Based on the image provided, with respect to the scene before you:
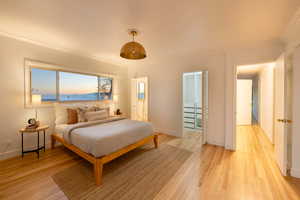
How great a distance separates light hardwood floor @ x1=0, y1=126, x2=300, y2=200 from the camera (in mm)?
1634

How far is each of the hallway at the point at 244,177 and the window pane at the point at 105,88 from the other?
367 centimetres

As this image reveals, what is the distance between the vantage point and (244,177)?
1979mm

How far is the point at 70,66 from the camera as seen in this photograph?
3.50 meters

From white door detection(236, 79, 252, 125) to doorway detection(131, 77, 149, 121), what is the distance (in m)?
4.11

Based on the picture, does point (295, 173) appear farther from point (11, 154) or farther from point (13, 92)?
point (13, 92)

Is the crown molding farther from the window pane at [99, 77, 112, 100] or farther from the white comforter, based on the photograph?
the window pane at [99, 77, 112, 100]

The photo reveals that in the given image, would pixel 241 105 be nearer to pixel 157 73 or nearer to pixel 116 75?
pixel 157 73

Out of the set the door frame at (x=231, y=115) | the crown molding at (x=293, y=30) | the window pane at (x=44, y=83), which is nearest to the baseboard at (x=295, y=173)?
the door frame at (x=231, y=115)

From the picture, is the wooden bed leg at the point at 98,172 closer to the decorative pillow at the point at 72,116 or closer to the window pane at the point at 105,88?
the decorative pillow at the point at 72,116

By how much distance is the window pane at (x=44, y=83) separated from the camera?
2.92 metres

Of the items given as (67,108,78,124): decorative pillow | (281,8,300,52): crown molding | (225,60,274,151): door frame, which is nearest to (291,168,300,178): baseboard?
(225,60,274,151): door frame

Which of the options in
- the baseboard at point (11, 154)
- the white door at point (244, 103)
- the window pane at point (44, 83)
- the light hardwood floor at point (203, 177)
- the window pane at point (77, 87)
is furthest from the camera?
the white door at point (244, 103)

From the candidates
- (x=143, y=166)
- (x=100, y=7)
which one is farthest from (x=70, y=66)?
(x=143, y=166)

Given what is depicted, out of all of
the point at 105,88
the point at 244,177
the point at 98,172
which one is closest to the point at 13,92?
the point at 105,88
